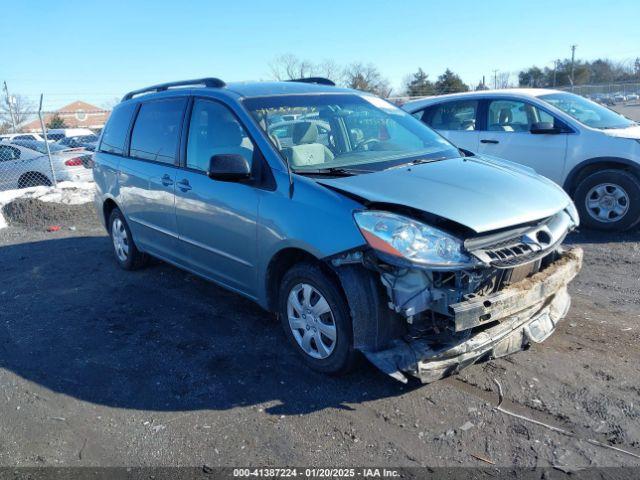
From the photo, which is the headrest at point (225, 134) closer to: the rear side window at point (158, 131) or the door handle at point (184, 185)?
the door handle at point (184, 185)

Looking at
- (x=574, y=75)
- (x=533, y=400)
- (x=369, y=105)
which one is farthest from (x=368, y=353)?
(x=574, y=75)

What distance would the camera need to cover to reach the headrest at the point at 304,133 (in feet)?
13.4

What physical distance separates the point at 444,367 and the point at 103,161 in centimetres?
477

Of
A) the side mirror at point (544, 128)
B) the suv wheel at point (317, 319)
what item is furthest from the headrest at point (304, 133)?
the side mirror at point (544, 128)

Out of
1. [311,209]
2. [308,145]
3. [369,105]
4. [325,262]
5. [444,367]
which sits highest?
[369,105]

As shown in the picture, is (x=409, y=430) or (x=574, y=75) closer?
(x=409, y=430)

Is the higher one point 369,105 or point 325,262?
point 369,105

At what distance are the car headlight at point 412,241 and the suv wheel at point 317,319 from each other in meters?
0.50

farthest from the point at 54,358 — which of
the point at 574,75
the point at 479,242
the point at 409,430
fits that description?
the point at 574,75

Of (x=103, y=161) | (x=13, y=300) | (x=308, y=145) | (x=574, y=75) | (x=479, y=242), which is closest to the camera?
(x=479, y=242)

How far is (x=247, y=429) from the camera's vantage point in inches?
124

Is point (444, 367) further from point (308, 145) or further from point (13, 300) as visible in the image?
point (13, 300)

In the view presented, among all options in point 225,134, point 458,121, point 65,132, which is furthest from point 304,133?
point 65,132

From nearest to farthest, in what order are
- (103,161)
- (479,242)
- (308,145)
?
(479,242), (308,145), (103,161)
